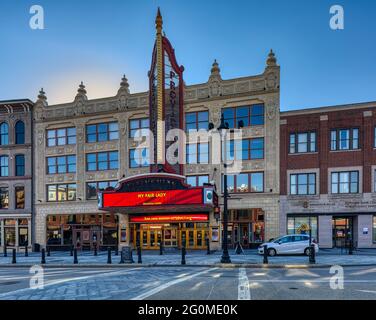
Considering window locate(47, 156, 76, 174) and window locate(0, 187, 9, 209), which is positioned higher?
window locate(47, 156, 76, 174)

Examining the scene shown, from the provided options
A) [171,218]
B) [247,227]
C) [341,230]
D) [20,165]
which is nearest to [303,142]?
[341,230]

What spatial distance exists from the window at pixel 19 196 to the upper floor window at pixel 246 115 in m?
23.7

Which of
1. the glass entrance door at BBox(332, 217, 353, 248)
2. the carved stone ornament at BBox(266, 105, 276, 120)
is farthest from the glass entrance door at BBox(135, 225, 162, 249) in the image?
the glass entrance door at BBox(332, 217, 353, 248)

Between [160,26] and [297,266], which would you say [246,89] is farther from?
[297,266]

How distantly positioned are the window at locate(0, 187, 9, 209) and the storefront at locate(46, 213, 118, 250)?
5.38 m

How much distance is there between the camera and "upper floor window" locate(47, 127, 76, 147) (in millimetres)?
32553

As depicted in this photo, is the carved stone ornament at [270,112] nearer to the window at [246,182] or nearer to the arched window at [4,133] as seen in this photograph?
the window at [246,182]

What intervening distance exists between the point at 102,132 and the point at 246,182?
15.7 metres

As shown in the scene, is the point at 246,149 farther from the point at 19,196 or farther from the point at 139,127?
the point at 19,196

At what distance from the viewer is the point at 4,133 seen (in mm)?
34094

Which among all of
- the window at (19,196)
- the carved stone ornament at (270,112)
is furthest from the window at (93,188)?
the carved stone ornament at (270,112)

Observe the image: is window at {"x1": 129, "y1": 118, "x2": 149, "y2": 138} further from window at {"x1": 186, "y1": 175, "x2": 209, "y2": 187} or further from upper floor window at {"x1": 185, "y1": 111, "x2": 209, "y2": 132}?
window at {"x1": 186, "y1": 175, "x2": 209, "y2": 187}

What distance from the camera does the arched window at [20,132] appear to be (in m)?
33.6
